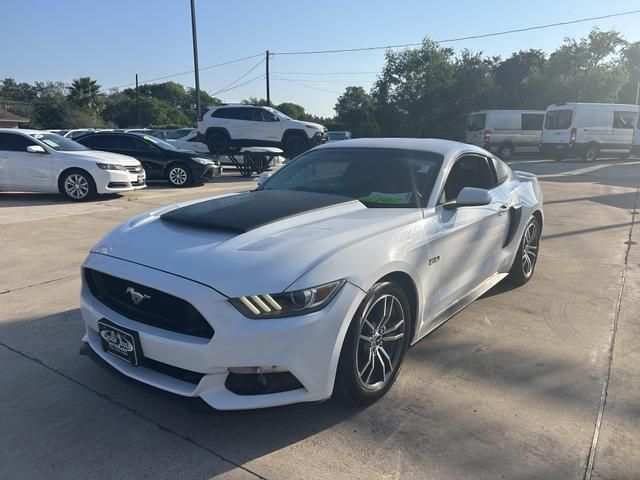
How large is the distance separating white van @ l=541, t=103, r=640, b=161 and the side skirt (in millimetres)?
21555

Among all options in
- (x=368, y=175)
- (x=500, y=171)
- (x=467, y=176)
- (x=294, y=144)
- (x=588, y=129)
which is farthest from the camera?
(x=588, y=129)

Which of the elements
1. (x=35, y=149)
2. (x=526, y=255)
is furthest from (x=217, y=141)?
A: (x=526, y=255)

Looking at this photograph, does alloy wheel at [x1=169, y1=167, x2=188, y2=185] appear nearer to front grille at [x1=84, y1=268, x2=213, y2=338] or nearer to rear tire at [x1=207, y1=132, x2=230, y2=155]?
rear tire at [x1=207, y1=132, x2=230, y2=155]

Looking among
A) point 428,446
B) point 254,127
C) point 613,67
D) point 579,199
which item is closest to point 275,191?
point 428,446

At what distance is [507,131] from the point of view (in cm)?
2644

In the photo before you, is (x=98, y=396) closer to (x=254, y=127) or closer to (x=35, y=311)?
(x=35, y=311)

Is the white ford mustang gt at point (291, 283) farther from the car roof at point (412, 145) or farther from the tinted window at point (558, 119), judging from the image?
the tinted window at point (558, 119)

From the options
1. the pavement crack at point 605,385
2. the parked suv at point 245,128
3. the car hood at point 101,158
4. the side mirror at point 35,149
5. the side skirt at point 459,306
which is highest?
the parked suv at point 245,128

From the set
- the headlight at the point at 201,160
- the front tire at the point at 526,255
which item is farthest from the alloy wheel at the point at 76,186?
the front tire at the point at 526,255

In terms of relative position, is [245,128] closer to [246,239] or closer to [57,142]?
[57,142]

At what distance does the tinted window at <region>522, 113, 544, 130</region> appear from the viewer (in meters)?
26.8

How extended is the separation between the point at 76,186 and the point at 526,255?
9.00 meters

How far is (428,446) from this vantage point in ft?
8.65

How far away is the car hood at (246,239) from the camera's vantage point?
2.49 metres
